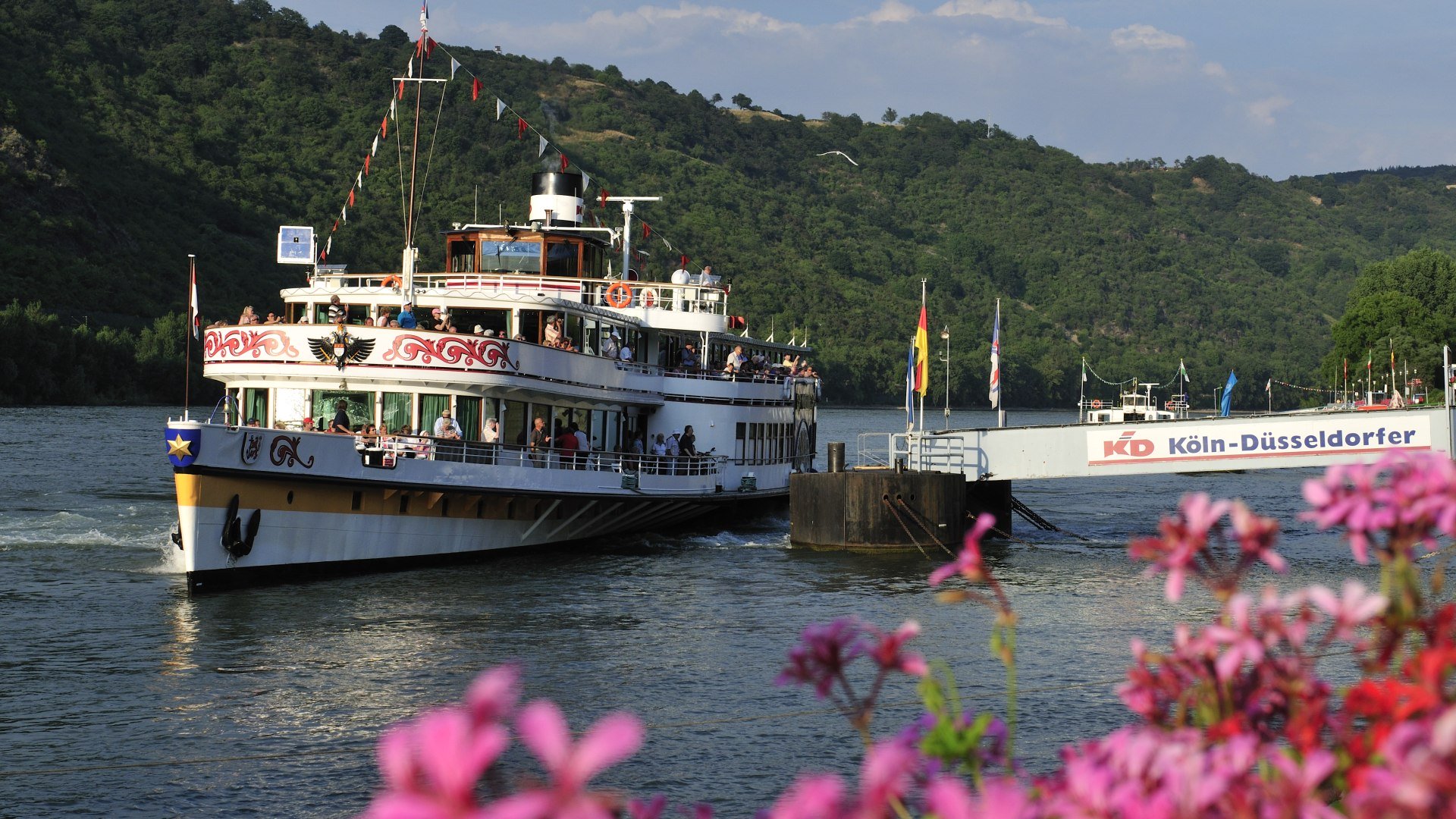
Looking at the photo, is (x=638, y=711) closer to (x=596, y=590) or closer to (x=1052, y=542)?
(x=596, y=590)

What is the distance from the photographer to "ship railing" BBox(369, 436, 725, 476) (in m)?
26.1

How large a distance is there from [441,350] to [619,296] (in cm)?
759

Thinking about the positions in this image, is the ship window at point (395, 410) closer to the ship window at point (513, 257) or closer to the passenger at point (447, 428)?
the passenger at point (447, 428)

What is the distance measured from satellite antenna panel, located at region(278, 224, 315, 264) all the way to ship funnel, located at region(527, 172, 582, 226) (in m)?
7.14

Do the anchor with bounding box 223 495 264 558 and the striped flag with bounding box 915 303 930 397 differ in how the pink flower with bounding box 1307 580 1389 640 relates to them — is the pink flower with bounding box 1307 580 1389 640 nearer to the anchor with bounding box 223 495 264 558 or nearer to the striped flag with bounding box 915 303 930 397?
the anchor with bounding box 223 495 264 558

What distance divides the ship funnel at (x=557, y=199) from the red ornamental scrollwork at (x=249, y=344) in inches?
401

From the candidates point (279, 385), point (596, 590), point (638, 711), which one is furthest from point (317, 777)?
point (279, 385)

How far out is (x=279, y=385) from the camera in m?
27.4

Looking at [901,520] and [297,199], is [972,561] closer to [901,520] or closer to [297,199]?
[901,520]

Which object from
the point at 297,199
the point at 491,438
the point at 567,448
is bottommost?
the point at 567,448

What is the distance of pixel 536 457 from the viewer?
28.5 meters

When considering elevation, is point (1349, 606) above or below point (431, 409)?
below

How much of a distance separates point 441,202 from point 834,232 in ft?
292

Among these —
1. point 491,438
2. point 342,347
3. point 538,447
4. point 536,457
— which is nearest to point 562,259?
point 538,447
